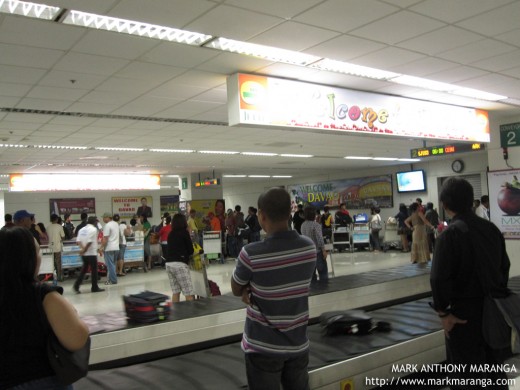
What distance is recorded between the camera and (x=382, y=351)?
420 cm

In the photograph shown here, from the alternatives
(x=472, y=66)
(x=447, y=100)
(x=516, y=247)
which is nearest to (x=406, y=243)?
(x=516, y=247)

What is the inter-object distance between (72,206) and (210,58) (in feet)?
74.1

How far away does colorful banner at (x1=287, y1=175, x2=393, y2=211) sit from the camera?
2431cm

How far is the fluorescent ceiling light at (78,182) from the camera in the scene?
57.6ft

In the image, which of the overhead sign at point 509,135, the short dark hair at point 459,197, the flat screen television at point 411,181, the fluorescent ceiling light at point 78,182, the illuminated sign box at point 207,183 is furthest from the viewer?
the flat screen television at point 411,181

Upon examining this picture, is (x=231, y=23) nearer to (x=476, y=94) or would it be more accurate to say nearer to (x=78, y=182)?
(x=476, y=94)

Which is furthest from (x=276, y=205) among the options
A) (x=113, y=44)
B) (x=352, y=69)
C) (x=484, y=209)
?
(x=484, y=209)

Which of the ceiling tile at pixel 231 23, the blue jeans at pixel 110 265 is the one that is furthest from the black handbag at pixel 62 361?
the blue jeans at pixel 110 265

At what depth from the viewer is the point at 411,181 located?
22.8 m

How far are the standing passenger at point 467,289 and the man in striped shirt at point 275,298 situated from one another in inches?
32.2

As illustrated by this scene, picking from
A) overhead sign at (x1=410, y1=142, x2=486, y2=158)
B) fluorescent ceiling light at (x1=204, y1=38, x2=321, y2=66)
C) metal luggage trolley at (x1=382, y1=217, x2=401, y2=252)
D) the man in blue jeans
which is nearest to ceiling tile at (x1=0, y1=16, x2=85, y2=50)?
fluorescent ceiling light at (x1=204, y1=38, x2=321, y2=66)

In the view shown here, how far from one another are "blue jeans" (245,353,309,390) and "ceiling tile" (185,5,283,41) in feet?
10.1

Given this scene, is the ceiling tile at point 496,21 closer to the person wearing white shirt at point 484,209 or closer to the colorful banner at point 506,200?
the colorful banner at point 506,200

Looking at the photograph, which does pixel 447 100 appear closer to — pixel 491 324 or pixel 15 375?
pixel 491 324
